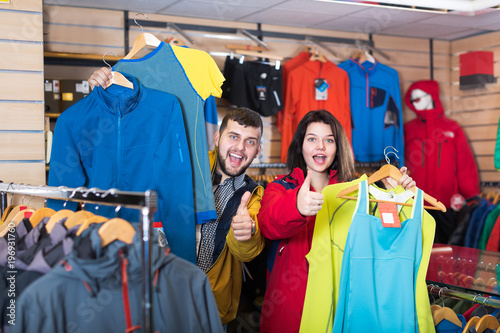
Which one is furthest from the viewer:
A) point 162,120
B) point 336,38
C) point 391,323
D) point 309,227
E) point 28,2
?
point 336,38

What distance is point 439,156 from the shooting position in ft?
16.9

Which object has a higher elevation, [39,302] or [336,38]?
[336,38]

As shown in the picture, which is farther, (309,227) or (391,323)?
(309,227)

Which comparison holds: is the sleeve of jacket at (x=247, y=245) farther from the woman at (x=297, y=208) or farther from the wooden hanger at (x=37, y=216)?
the wooden hanger at (x=37, y=216)

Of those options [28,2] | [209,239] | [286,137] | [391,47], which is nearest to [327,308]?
[209,239]

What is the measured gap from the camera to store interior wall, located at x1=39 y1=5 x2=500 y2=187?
4168mm

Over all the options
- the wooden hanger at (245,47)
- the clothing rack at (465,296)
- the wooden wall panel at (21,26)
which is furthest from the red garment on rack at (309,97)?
the clothing rack at (465,296)

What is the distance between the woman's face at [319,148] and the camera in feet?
7.87

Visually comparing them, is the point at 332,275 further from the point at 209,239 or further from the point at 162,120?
the point at 162,120

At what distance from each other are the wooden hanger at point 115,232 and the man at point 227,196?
95 centimetres

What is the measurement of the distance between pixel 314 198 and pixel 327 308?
49cm

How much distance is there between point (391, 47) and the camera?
5.46m

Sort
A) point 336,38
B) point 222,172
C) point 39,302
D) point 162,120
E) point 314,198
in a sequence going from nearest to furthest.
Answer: point 39,302, point 314,198, point 162,120, point 222,172, point 336,38

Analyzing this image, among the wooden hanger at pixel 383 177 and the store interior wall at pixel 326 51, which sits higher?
the store interior wall at pixel 326 51
